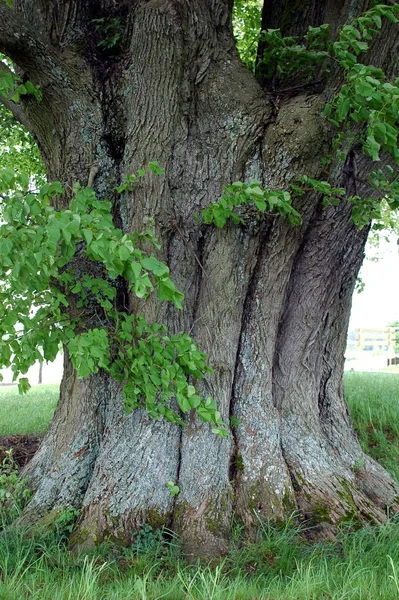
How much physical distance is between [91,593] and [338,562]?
4.37ft

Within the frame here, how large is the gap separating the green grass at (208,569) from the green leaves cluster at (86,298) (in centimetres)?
74

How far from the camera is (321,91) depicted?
12.0 ft

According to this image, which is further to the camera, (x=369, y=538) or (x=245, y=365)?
(x=245, y=365)

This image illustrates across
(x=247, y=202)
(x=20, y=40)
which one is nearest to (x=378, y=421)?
(x=247, y=202)

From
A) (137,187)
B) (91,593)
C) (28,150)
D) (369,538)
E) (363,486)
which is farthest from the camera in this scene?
(28,150)

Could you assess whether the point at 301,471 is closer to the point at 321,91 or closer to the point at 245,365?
the point at 245,365

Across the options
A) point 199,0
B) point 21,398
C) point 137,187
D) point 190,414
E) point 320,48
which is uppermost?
point 199,0

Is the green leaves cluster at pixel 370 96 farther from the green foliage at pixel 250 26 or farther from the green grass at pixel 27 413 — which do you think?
→ the green grass at pixel 27 413

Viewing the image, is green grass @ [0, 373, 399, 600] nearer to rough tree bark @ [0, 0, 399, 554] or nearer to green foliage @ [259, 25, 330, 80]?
rough tree bark @ [0, 0, 399, 554]

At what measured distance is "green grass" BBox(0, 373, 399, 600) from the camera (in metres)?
2.35

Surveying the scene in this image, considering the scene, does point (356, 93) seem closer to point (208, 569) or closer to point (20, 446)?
point (208, 569)

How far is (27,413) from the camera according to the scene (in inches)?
296

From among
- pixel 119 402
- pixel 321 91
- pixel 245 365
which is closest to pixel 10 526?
pixel 119 402

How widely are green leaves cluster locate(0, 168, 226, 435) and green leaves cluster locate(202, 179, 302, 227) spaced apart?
403 mm
